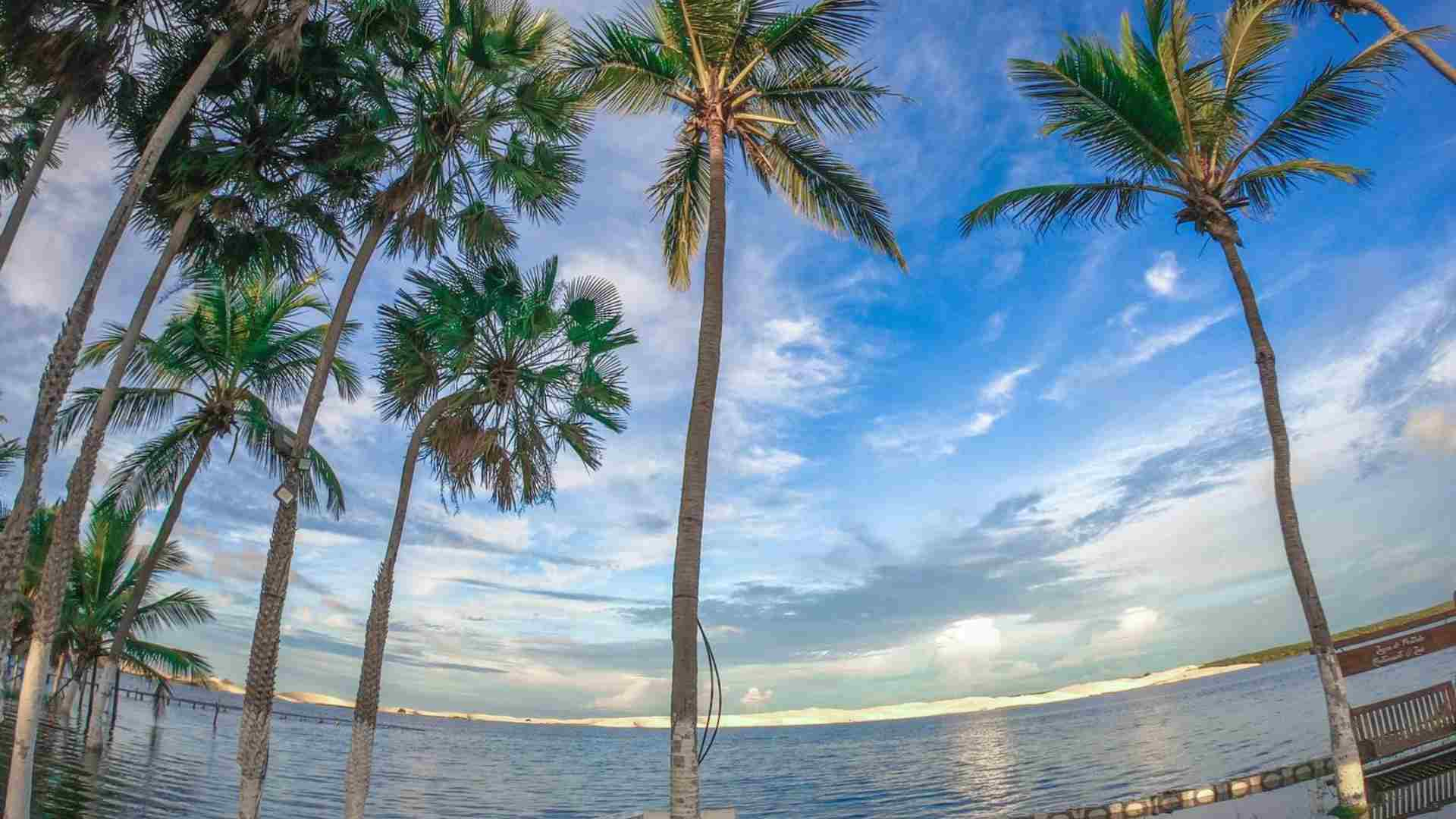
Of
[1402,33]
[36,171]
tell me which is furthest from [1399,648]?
[36,171]

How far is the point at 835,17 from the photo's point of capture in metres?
11.8

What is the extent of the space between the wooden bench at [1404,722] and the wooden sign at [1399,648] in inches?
21.0

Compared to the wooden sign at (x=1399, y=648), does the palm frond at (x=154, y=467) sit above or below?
above

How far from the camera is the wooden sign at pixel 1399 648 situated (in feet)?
39.5

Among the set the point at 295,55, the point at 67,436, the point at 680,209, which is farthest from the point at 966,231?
the point at 67,436

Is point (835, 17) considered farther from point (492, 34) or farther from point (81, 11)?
point (81, 11)

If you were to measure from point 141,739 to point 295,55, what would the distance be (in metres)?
44.2

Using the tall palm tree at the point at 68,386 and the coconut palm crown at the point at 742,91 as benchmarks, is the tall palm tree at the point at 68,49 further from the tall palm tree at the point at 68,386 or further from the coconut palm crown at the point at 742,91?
the coconut palm crown at the point at 742,91

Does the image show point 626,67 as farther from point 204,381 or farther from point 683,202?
point 204,381

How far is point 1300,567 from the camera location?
39.5 ft

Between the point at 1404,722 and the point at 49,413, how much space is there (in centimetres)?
1963

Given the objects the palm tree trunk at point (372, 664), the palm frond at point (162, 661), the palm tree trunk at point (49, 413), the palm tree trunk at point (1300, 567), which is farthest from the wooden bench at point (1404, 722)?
the palm frond at point (162, 661)

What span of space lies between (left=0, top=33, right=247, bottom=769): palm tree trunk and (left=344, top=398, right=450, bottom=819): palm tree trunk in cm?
384

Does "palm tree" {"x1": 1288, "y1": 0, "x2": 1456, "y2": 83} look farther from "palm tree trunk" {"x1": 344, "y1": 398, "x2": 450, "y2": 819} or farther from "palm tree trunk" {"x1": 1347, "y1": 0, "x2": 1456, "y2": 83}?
"palm tree trunk" {"x1": 344, "y1": 398, "x2": 450, "y2": 819}
